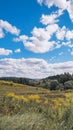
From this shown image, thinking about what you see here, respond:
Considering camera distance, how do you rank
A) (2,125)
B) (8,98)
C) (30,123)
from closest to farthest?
1. (2,125)
2. (30,123)
3. (8,98)

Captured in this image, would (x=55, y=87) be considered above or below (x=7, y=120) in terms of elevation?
above

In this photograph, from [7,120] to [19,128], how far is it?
45 centimetres

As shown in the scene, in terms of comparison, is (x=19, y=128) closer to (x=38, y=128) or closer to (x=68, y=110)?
(x=38, y=128)

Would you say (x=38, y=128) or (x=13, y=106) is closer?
(x=38, y=128)

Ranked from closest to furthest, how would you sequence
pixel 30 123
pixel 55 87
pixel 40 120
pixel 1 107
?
pixel 30 123, pixel 40 120, pixel 1 107, pixel 55 87

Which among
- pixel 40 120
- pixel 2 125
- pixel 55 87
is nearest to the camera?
pixel 2 125

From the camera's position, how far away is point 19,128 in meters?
9.39

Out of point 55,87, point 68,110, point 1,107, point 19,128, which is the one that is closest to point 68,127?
point 68,110

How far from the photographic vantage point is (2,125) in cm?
920

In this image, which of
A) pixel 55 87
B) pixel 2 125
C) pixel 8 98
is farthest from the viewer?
pixel 55 87

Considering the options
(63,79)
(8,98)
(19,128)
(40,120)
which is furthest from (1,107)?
(63,79)

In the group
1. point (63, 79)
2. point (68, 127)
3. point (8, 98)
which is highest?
point (63, 79)

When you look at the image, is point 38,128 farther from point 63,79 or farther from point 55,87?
point 63,79

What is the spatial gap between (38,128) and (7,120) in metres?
1.08
